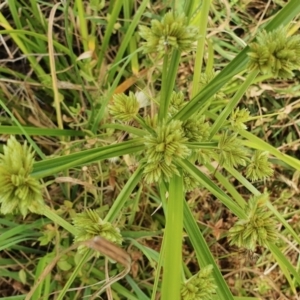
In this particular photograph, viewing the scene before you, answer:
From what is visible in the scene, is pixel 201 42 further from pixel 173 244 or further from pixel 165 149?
pixel 173 244

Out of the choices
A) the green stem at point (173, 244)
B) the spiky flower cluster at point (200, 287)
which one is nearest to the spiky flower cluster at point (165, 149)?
the green stem at point (173, 244)

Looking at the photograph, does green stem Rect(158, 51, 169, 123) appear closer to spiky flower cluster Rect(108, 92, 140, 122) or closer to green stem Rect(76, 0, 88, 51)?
spiky flower cluster Rect(108, 92, 140, 122)

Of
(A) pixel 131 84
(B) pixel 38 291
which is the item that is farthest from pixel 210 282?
(A) pixel 131 84

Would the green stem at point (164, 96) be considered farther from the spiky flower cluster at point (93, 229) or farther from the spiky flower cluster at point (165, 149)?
the spiky flower cluster at point (93, 229)

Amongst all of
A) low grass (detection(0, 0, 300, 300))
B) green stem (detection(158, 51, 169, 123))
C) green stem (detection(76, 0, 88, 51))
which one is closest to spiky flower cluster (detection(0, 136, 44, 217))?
green stem (detection(158, 51, 169, 123))

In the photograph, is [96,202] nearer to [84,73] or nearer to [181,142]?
[84,73]
